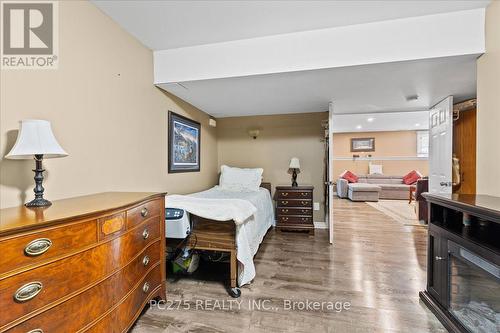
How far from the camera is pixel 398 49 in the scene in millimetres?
1886

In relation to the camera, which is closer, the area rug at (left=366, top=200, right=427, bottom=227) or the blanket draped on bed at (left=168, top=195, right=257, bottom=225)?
the blanket draped on bed at (left=168, top=195, right=257, bottom=225)

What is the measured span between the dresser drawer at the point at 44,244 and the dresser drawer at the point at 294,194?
2.92 metres

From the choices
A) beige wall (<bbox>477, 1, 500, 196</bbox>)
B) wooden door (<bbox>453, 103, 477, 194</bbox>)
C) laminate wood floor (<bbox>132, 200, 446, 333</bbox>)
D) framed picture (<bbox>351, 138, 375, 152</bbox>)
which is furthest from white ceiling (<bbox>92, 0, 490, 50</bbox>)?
framed picture (<bbox>351, 138, 375, 152</bbox>)

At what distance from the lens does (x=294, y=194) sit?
373 centimetres

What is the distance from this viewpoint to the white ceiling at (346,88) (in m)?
2.12

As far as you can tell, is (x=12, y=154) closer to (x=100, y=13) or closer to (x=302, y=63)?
(x=100, y=13)

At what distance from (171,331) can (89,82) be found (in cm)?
190

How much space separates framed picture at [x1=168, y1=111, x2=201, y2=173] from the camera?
279 centimetres

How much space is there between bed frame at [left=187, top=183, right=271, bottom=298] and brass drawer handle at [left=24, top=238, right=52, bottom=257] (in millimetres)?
1316

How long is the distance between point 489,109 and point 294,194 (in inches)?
96.4

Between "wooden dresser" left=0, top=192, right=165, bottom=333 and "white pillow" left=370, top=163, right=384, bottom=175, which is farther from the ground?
"white pillow" left=370, top=163, right=384, bottom=175

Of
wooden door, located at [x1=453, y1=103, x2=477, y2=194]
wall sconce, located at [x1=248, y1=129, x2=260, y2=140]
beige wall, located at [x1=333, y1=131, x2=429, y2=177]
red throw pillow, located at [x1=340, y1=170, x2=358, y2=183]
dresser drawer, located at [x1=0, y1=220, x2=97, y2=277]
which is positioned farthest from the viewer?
beige wall, located at [x1=333, y1=131, x2=429, y2=177]

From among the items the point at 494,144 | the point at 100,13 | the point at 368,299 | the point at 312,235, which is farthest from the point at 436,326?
the point at 100,13

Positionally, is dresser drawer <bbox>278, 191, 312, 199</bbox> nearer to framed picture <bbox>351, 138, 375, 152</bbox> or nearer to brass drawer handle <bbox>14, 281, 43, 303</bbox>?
brass drawer handle <bbox>14, 281, 43, 303</bbox>
